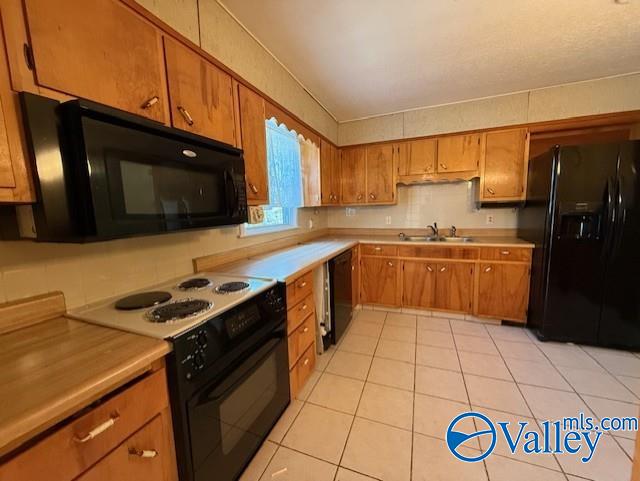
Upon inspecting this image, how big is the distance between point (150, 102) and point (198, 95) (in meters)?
0.30

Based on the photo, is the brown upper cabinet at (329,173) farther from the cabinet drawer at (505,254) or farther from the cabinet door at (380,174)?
the cabinet drawer at (505,254)

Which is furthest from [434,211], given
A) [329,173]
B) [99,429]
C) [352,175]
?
[99,429]

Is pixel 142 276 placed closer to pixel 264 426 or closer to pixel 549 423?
pixel 264 426

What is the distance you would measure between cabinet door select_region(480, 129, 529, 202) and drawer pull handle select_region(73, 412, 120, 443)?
336cm

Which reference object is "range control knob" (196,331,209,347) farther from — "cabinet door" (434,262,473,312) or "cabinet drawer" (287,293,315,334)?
"cabinet door" (434,262,473,312)

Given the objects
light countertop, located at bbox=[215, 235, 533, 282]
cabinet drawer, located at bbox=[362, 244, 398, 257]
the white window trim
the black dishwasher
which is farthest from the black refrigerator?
the white window trim

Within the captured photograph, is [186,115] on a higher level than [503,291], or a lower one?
higher

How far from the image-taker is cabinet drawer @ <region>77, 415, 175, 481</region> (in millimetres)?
708

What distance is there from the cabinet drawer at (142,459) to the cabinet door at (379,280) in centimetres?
257

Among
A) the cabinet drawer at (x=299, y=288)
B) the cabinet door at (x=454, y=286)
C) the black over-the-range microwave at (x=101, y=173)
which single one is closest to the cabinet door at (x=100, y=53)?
the black over-the-range microwave at (x=101, y=173)

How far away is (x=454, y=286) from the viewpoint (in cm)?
288

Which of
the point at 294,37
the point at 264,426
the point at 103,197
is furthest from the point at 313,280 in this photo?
the point at 294,37

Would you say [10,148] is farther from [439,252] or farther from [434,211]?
[434,211]

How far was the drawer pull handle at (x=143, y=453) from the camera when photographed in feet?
2.55
